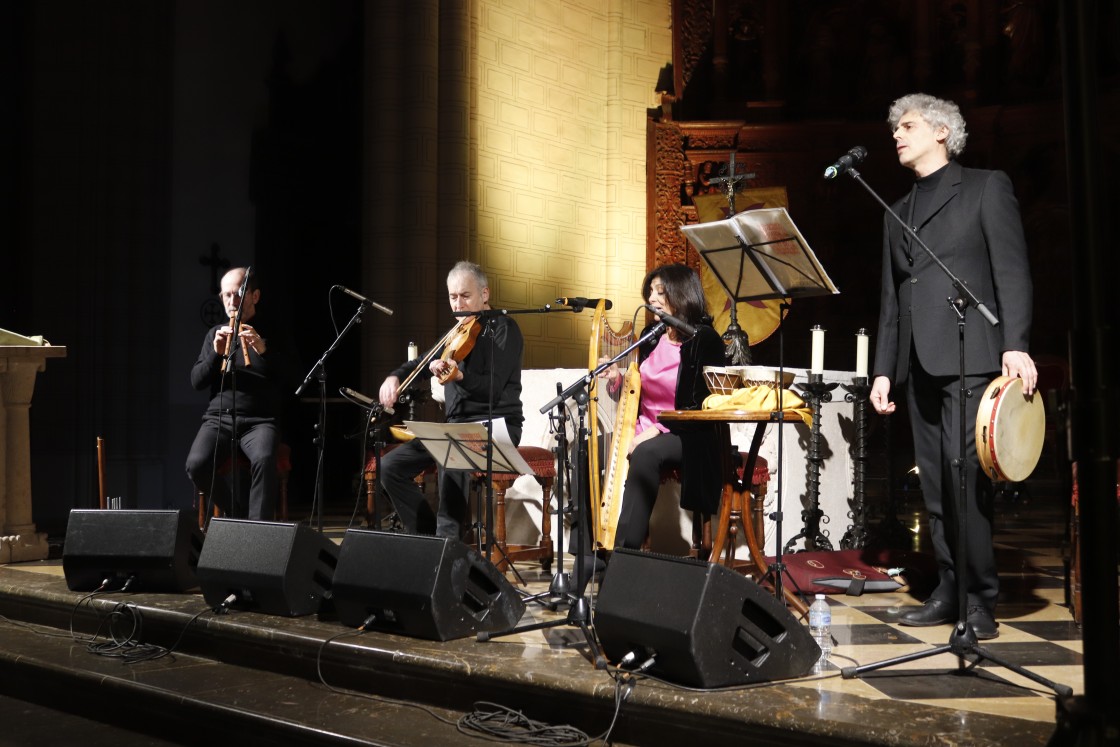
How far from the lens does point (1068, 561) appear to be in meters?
4.09

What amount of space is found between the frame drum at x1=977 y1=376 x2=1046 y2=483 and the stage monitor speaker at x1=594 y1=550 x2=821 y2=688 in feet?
2.73

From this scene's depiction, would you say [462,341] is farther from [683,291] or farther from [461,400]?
[683,291]

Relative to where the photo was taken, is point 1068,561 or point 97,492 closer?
point 1068,561

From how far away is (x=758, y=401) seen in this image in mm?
3883

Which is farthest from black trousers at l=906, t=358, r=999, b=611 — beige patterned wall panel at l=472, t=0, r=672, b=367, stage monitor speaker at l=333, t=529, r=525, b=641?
beige patterned wall panel at l=472, t=0, r=672, b=367

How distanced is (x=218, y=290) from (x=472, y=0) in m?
2.92

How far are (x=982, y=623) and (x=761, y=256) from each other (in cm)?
143

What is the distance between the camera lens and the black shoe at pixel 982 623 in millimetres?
3475

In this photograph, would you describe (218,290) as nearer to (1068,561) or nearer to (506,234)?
(506,234)

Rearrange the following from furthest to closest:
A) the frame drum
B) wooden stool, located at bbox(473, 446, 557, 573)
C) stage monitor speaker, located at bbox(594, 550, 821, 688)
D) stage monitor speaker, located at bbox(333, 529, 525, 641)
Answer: wooden stool, located at bbox(473, 446, 557, 573)
stage monitor speaker, located at bbox(333, 529, 525, 641)
the frame drum
stage monitor speaker, located at bbox(594, 550, 821, 688)

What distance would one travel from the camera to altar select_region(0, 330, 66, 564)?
209 inches

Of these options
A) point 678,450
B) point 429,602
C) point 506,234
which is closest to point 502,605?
point 429,602

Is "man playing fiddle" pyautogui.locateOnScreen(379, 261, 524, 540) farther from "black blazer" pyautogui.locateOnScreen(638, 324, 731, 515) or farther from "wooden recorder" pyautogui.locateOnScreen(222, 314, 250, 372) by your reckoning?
"black blazer" pyautogui.locateOnScreen(638, 324, 731, 515)

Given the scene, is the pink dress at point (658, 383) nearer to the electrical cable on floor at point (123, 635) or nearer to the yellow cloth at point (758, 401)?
the yellow cloth at point (758, 401)
